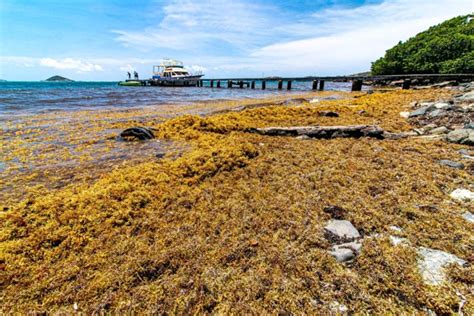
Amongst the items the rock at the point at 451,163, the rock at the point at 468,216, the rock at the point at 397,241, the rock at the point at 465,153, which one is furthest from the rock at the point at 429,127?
the rock at the point at 397,241

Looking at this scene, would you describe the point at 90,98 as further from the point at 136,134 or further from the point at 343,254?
the point at 343,254

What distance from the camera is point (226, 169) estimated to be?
4133 mm

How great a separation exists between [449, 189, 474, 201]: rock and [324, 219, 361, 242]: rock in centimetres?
173

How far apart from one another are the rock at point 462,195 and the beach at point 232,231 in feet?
0.30

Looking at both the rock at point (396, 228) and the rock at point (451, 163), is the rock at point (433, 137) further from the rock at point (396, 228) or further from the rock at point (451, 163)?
the rock at point (396, 228)

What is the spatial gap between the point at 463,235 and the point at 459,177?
69.3 inches

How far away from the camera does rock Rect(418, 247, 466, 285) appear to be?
1.83 meters

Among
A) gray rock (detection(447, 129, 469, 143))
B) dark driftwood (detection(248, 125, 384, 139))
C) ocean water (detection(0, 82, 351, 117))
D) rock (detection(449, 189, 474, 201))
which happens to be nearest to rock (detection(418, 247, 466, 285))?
rock (detection(449, 189, 474, 201))

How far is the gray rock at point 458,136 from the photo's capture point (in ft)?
16.3

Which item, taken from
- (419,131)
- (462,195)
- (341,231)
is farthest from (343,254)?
(419,131)

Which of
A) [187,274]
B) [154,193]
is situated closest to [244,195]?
[154,193]

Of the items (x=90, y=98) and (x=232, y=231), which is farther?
(x=90, y=98)

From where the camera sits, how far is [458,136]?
5.06 meters

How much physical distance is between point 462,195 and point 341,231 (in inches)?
79.1
